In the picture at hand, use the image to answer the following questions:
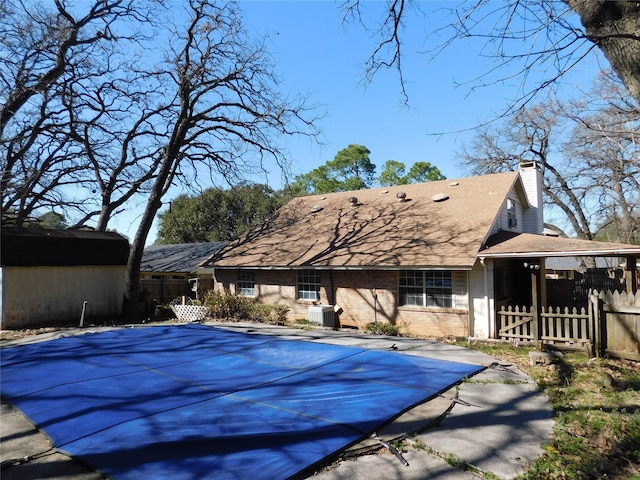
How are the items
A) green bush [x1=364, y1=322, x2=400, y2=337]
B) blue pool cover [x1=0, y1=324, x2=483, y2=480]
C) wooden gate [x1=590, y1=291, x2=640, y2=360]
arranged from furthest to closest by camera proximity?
green bush [x1=364, y1=322, x2=400, y2=337] → wooden gate [x1=590, y1=291, x2=640, y2=360] → blue pool cover [x1=0, y1=324, x2=483, y2=480]

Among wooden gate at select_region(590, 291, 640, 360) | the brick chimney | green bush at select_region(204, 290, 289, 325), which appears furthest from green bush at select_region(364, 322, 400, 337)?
the brick chimney

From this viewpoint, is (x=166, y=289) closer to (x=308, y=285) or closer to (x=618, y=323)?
(x=308, y=285)

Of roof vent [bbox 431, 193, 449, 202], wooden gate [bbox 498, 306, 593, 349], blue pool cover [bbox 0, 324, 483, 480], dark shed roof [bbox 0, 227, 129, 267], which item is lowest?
blue pool cover [bbox 0, 324, 483, 480]

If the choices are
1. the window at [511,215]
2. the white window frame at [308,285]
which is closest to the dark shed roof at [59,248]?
the white window frame at [308,285]

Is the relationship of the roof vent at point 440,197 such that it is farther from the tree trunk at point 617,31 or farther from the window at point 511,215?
the tree trunk at point 617,31

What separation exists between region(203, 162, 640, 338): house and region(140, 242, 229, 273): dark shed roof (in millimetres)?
5703

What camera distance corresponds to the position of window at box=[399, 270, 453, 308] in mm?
14578

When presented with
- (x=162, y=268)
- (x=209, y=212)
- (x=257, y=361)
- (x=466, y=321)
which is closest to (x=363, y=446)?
(x=257, y=361)

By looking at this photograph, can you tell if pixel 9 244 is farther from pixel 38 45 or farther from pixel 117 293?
pixel 38 45

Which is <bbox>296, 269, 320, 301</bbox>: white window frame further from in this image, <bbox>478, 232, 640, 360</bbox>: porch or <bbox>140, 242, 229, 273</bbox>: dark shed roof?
<bbox>140, 242, 229, 273</bbox>: dark shed roof

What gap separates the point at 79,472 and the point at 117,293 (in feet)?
58.7

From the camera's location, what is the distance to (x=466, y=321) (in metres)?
13.9

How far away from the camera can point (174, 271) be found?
86.1ft

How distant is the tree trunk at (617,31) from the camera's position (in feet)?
12.1
